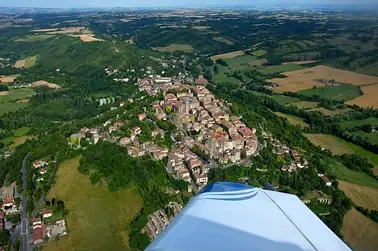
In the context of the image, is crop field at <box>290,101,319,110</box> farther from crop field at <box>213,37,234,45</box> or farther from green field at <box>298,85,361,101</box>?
crop field at <box>213,37,234,45</box>

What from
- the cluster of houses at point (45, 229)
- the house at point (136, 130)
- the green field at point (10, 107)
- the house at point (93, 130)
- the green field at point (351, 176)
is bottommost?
the green field at point (10, 107)

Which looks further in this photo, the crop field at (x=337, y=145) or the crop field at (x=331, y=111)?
the crop field at (x=331, y=111)

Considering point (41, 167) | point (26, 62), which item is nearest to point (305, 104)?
point (41, 167)

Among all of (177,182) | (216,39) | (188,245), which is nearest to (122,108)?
(177,182)

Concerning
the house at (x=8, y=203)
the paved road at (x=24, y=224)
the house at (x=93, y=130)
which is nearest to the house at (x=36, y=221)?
the paved road at (x=24, y=224)

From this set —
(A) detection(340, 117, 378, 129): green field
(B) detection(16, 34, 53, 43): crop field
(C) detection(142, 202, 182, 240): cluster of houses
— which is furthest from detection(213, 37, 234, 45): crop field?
(C) detection(142, 202, 182, 240): cluster of houses

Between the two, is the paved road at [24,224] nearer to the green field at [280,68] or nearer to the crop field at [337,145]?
the crop field at [337,145]
